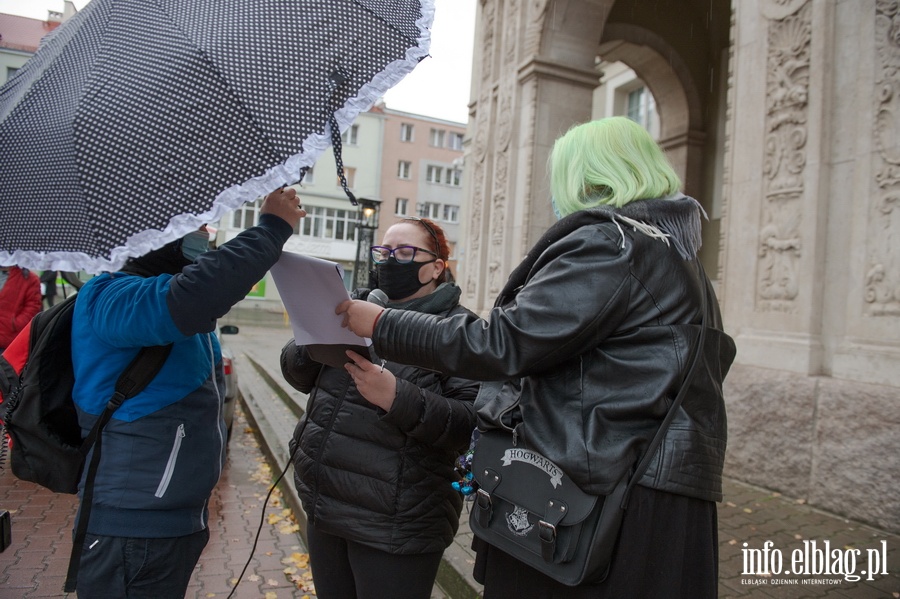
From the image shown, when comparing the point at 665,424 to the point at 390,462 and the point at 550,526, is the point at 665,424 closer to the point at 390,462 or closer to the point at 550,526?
the point at 550,526

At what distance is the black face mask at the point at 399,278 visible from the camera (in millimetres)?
2342

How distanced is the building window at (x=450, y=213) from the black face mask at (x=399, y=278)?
44.7m

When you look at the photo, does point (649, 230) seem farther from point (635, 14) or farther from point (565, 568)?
point (635, 14)

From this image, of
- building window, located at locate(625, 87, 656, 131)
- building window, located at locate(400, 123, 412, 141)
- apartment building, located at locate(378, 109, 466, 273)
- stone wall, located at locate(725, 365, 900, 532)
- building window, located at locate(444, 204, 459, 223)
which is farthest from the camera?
building window, located at locate(444, 204, 459, 223)

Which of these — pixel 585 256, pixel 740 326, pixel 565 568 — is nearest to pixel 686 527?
pixel 565 568

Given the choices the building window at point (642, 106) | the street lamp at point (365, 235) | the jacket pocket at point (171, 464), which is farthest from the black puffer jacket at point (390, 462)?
the building window at point (642, 106)

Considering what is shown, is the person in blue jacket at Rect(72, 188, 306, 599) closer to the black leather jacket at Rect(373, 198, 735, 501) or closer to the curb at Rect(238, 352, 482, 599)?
the black leather jacket at Rect(373, 198, 735, 501)

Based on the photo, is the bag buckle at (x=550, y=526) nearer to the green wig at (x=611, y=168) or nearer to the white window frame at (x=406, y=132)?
the green wig at (x=611, y=168)

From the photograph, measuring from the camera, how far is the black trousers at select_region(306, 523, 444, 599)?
2.10 m

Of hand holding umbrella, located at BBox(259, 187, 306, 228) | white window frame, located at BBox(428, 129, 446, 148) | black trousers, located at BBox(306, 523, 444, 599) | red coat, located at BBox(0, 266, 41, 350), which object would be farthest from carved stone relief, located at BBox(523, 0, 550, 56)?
white window frame, located at BBox(428, 129, 446, 148)

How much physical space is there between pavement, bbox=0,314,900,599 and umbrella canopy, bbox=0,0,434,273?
1.57 meters

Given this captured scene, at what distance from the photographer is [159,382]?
6.17 ft

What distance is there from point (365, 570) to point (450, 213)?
4541 cm

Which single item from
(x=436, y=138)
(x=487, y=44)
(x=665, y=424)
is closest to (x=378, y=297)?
(x=665, y=424)
